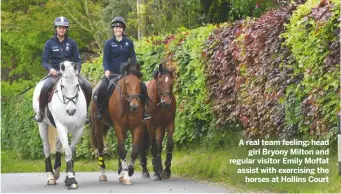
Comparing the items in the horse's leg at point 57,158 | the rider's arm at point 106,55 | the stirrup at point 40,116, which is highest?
the rider's arm at point 106,55

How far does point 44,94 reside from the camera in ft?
55.7

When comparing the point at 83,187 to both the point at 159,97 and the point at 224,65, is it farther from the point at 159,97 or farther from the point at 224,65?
the point at 224,65

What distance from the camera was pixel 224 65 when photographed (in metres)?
17.9

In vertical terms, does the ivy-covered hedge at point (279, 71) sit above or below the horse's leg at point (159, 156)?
above

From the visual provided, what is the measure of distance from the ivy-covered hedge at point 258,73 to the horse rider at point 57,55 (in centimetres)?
298

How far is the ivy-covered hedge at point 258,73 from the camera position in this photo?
1319 centimetres

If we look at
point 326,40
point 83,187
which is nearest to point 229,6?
point 83,187

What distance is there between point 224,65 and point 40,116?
4.03 meters

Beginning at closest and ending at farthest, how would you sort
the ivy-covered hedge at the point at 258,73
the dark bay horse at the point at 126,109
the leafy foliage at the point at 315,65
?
the leafy foliage at the point at 315,65, the ivy-covered hedge at the point at 258,73, the dark bay horse at the point at 126,109

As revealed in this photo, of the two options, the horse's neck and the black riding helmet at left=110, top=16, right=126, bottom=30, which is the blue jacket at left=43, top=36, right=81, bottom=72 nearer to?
the black riding helmet at left=110, top=16, right=126, bottom=30

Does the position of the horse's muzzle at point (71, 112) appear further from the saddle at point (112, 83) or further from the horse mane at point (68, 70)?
the saddle at point (112, 83)

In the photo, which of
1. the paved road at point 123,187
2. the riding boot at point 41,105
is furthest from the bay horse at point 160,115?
the riding boot at point 41,105

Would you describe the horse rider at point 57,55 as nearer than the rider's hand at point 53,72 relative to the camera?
No

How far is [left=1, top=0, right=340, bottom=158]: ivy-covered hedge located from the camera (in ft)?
43.3
